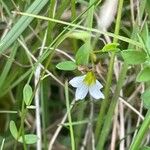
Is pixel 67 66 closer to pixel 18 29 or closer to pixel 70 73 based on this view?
pixel 18 29

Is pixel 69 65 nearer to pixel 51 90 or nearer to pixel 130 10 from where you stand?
pixel 130 10

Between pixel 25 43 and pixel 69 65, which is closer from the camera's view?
pixel 69 65

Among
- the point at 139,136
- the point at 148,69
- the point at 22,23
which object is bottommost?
the point at 139,136

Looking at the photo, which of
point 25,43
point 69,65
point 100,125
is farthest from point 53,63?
point 69,65

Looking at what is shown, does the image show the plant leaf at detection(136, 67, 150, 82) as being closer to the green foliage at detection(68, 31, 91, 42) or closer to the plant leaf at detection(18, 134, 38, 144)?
the green foliage at detection(68, 31, 91, 42)

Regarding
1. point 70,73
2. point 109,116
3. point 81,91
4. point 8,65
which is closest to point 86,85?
point 81,91

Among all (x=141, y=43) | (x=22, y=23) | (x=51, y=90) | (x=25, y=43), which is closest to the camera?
(x=141, y=43)
